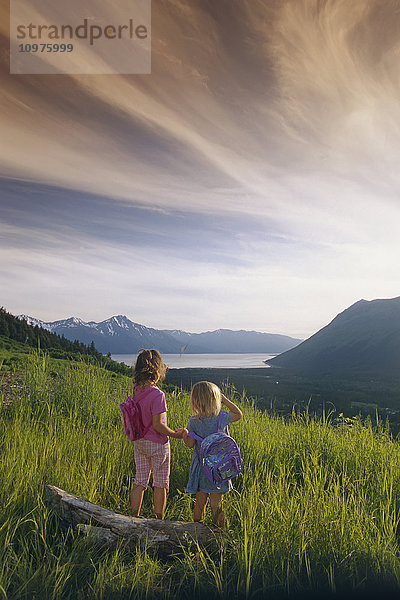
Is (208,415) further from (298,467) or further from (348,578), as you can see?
(298,467)

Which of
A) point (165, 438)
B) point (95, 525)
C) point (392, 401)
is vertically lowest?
point (392, 401)

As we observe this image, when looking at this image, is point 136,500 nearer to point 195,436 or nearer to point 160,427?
point 160,427

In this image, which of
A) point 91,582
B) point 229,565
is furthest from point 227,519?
point 91,582

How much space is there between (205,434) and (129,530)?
1218 millimetres

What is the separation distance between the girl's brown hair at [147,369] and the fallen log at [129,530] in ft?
4.74

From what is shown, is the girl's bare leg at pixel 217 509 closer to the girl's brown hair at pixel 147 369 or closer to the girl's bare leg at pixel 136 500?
the girl's bare leg at pixel 136 500

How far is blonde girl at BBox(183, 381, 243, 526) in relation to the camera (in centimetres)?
445

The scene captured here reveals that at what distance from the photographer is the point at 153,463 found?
16.4 ft

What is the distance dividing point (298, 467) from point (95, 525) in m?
3.96

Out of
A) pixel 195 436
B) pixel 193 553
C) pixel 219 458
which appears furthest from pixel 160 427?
pixel 193 553

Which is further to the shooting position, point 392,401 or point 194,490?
point 392,401

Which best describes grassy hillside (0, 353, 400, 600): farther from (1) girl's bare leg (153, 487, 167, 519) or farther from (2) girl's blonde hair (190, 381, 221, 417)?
(2) girl's blonde hair (190, 381, 221, 417)

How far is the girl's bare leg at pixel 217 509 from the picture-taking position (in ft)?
14.4

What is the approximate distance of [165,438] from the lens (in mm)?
4957
